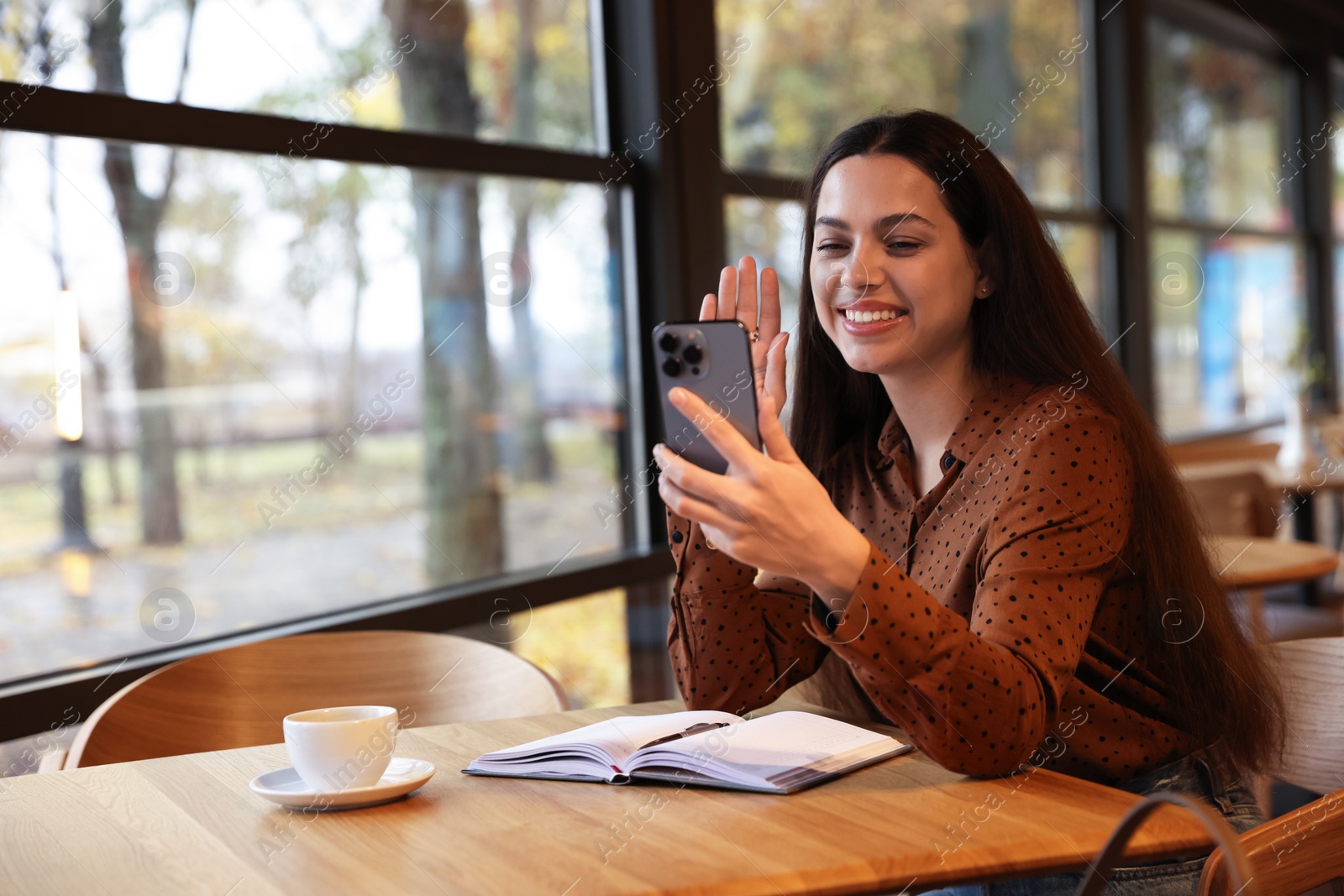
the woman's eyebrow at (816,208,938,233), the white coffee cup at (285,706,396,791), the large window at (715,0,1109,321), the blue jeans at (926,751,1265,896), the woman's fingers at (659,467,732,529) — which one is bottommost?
the blue jeans at (926,751,1265,896)

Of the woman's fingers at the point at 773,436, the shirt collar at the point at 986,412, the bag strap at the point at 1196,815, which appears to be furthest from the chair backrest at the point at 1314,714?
the woman's fingers at the point at 773,436

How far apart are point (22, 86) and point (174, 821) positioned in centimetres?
141

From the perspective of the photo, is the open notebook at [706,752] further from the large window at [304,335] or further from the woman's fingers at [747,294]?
the large window at [304,335]

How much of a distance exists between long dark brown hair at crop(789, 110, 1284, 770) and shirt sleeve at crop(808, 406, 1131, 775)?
6 centimetres

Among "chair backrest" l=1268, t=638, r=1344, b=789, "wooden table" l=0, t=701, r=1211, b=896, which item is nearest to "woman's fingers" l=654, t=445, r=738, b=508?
"wooden table" l=0, t=701, r=1211, b=896

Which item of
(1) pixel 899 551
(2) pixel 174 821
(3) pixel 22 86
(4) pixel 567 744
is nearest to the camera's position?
(2) pixel 174 821

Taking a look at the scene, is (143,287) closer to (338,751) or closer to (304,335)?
(304,335)

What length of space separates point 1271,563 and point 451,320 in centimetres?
198

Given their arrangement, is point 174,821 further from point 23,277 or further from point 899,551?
point 23,277

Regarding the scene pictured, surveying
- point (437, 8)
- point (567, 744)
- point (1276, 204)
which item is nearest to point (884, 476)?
point (567, 744)

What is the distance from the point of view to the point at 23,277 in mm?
1995

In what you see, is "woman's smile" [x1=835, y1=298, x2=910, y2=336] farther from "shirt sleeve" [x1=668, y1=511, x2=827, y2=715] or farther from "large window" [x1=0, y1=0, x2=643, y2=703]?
"large window" [x1=0, y1=0, x2=643, y2=703]

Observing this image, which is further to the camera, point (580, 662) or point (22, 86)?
point (580, 662)

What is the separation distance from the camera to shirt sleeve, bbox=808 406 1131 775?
104cm
